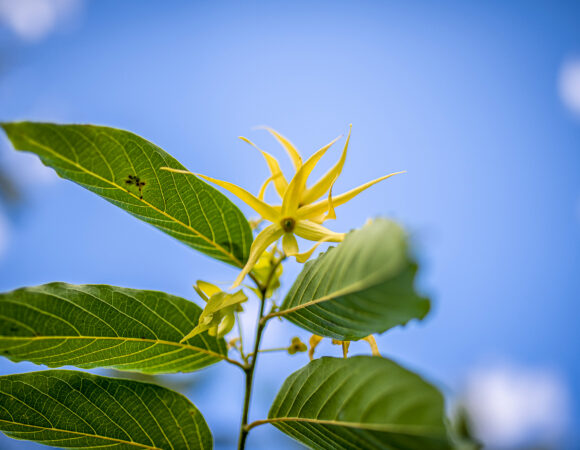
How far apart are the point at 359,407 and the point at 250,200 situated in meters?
0.49

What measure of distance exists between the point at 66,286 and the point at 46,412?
287 mm

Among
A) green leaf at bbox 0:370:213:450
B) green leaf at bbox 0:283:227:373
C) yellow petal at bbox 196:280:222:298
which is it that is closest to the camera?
green leaf at bbox 0:283:227:373

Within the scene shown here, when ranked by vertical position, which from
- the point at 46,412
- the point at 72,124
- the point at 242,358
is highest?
the point at 72,124

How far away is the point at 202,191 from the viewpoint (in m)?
1.07

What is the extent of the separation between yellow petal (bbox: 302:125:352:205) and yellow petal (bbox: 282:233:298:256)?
90 mm

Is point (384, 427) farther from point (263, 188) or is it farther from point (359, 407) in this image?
Result: point (263, 188)

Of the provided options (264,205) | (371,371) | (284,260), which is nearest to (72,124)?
(264,205)

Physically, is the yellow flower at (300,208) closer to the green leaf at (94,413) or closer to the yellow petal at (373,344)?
the yellow petal at (373,344)

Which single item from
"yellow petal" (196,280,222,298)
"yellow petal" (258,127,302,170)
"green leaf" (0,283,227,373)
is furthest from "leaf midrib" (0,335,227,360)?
"yellow petal" (258,127,302,170)

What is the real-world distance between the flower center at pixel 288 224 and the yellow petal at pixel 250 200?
2 centimetres

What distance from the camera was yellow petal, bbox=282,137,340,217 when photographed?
104 centimetres

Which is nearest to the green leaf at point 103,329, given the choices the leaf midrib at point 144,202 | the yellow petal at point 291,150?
the leaf midrib at point 144,202

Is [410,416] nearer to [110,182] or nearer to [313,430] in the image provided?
[313,430]

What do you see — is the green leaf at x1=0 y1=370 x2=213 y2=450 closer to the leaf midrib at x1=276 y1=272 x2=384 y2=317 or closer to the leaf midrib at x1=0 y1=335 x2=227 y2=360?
the leaf midrib at x1=0 y1=335 x2=227 y2=360
